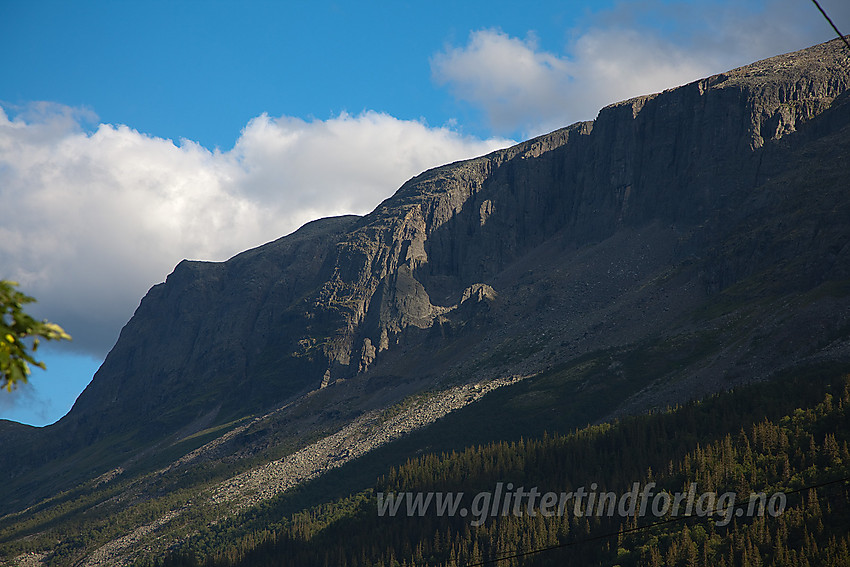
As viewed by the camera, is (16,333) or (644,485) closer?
(16,333)

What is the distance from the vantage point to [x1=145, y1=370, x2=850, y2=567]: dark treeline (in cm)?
10806

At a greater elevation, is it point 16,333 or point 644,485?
point 16,333

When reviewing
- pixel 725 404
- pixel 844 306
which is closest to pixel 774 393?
pixel 725 404

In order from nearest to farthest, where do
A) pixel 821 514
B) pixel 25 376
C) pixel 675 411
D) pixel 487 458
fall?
pixel 25 376
pixel 821 514
pixel 675 411
pixel 487 458

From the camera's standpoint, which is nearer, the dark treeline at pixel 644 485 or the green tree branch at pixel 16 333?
the green tree branch at pixel 16 333

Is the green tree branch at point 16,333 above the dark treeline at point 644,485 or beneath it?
above

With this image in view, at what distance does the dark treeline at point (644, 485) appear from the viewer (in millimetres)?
108062

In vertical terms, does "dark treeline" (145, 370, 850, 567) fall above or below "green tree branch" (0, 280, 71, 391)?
below

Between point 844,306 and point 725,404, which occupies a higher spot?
point 844,306

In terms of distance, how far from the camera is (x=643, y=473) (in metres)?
141

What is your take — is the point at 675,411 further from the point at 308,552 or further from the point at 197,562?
the point at 197,562

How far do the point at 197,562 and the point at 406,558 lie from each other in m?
70.1

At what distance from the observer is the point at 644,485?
135 metres

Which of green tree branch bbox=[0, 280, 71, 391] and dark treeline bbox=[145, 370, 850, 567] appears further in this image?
dark treeline bbox=[145, 370, 850, 567]
